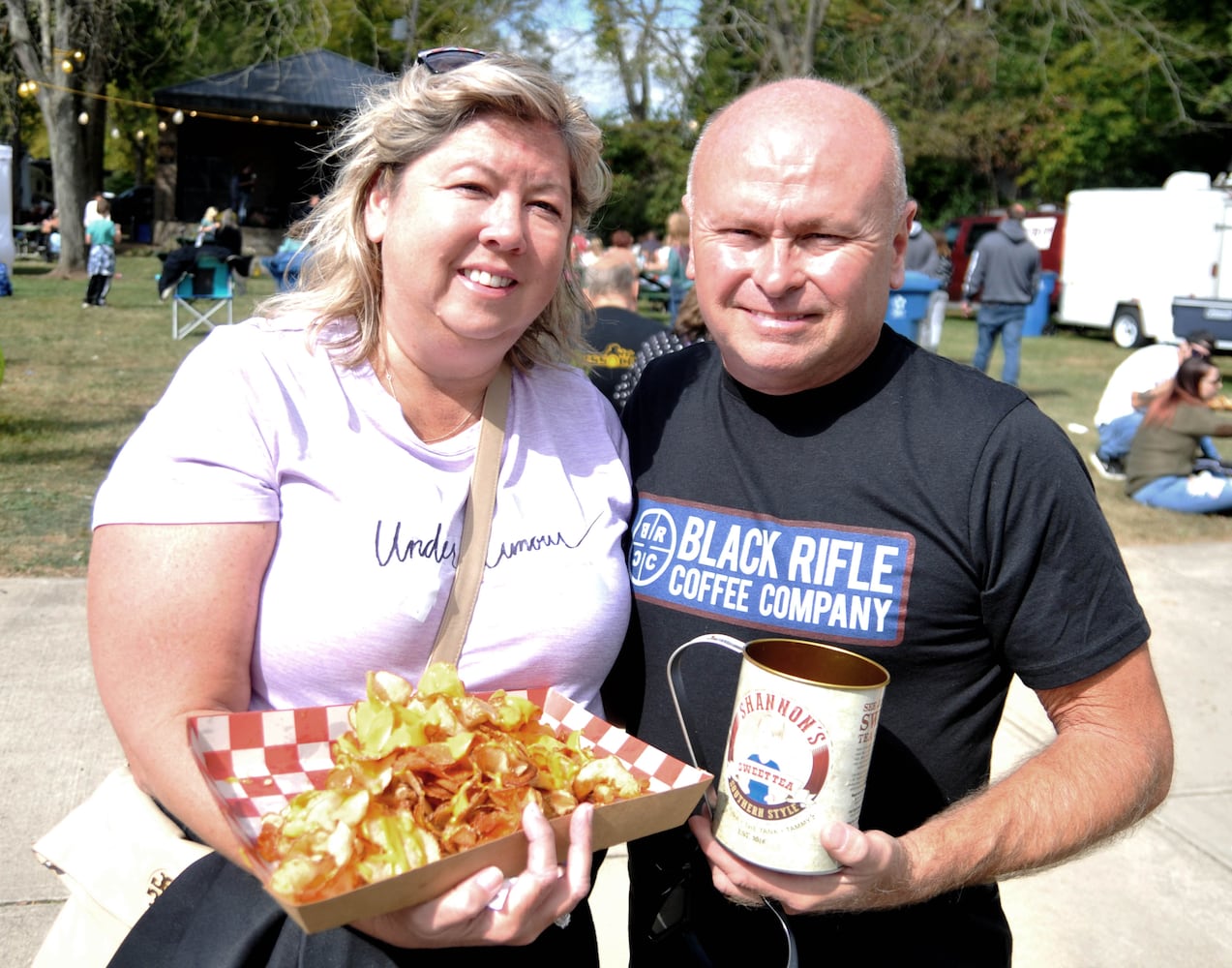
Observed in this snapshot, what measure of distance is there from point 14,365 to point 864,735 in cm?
1304

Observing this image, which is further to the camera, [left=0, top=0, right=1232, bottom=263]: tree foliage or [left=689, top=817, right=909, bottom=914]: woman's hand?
[left=0, top=0, right=1232, bottom=263]: tree foliage

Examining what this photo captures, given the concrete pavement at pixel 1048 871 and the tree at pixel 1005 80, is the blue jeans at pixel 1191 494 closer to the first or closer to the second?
the concrete pavement at pixel 1048 871

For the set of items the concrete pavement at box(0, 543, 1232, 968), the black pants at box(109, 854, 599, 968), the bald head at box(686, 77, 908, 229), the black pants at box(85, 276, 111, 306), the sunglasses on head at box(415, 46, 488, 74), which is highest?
the sunglasses on head at box(415, 46, 488, 74)

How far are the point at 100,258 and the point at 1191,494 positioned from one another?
57.8ft

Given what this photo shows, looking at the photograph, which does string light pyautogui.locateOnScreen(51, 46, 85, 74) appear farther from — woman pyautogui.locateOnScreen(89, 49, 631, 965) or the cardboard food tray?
the cardboard food tray

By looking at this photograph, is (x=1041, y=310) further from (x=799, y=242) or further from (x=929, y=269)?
(x=799, y=242)

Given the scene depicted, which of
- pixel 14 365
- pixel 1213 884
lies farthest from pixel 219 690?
pixel 14 365

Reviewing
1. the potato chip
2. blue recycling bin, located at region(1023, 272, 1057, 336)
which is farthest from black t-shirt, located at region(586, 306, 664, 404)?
blue recycling bin, located at region(1023, 272, 1057, 336)

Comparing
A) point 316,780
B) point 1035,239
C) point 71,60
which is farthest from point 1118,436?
point 71,60

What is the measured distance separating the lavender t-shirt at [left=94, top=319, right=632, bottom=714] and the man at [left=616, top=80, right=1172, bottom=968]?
19 cm

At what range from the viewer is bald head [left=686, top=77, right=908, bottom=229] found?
1.95m

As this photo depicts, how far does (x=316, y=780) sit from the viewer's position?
1697 mm

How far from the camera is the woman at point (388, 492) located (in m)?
1.66

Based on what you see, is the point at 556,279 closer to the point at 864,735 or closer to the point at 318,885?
the point at 864,735
